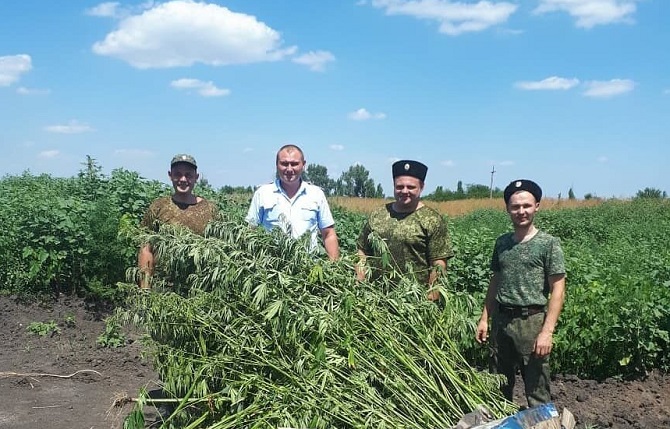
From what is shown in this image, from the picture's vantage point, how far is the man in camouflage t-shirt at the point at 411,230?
412 cm

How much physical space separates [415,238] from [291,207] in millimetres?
964

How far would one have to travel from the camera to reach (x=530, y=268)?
3.80 meters

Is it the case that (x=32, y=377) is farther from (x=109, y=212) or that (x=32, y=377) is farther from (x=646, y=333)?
(x=646, y=333)

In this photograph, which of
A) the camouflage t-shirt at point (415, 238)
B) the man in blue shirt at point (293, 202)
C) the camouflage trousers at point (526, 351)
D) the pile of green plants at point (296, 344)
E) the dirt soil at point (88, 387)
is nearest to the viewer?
the pile of green plants at point (296, 344)

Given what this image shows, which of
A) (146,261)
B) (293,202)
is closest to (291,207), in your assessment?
(293,202)

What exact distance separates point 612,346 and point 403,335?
2.98 m

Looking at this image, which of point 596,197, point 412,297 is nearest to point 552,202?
point 596,197

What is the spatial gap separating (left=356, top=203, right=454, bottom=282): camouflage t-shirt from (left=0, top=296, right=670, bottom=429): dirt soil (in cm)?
160

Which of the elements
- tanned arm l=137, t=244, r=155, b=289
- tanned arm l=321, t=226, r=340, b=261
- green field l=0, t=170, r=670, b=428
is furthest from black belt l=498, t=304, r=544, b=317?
tanned arm l=137, t=244, r=155, b=289

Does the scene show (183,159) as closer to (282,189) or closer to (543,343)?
(282,189)

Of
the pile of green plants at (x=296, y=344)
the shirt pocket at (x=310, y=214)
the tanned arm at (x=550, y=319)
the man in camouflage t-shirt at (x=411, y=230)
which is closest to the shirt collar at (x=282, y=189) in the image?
the shirt pocket at (x=310, y=214)

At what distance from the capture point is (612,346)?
5480mm

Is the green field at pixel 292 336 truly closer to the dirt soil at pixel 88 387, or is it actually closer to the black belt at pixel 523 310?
the black belt at pixel 523 310

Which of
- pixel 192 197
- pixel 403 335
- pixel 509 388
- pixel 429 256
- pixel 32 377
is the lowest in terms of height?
pixel 32 377
